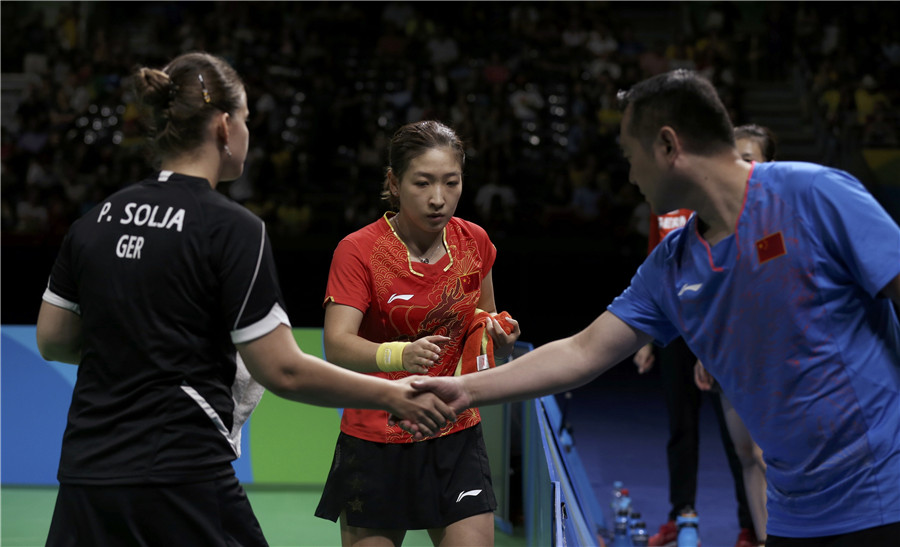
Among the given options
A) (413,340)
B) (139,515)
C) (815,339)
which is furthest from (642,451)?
(139,515)

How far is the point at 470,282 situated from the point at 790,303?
4.15ft

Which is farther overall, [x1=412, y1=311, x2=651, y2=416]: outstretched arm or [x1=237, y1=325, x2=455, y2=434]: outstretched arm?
[x1=412, y1=311, x2=651, y2=416]: outstretched arm

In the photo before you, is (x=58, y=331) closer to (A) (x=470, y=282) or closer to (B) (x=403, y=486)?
(B) (x=403, y=486)

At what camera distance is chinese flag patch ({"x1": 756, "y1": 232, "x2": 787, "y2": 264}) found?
6.89 ft

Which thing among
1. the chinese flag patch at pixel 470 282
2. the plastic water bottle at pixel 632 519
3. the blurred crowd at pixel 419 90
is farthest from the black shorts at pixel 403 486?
the blurred crowd at pixel 419 90

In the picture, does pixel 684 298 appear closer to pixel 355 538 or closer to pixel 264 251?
pixel 264 251

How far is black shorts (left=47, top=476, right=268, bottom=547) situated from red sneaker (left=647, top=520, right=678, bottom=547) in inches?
127

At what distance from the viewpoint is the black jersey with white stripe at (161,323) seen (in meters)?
2.09

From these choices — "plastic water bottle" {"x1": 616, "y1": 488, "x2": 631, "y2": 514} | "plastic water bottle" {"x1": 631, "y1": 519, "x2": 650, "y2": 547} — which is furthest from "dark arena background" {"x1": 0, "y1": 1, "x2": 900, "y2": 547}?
"plastic water bottle" {"x1": 631, "y1": 519, "x2": 650, "y2": 547}

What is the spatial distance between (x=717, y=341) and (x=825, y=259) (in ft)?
1.04

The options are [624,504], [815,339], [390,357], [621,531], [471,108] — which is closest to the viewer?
[815,339]

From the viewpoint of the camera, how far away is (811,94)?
14.1m

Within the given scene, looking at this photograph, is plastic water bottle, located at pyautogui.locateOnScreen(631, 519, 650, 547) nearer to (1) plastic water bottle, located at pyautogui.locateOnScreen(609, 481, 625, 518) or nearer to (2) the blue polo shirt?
(1) plastic water bottle, located at pyautogui.locateOnScreen(609, 481, 625, 518)

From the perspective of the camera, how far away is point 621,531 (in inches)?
198
